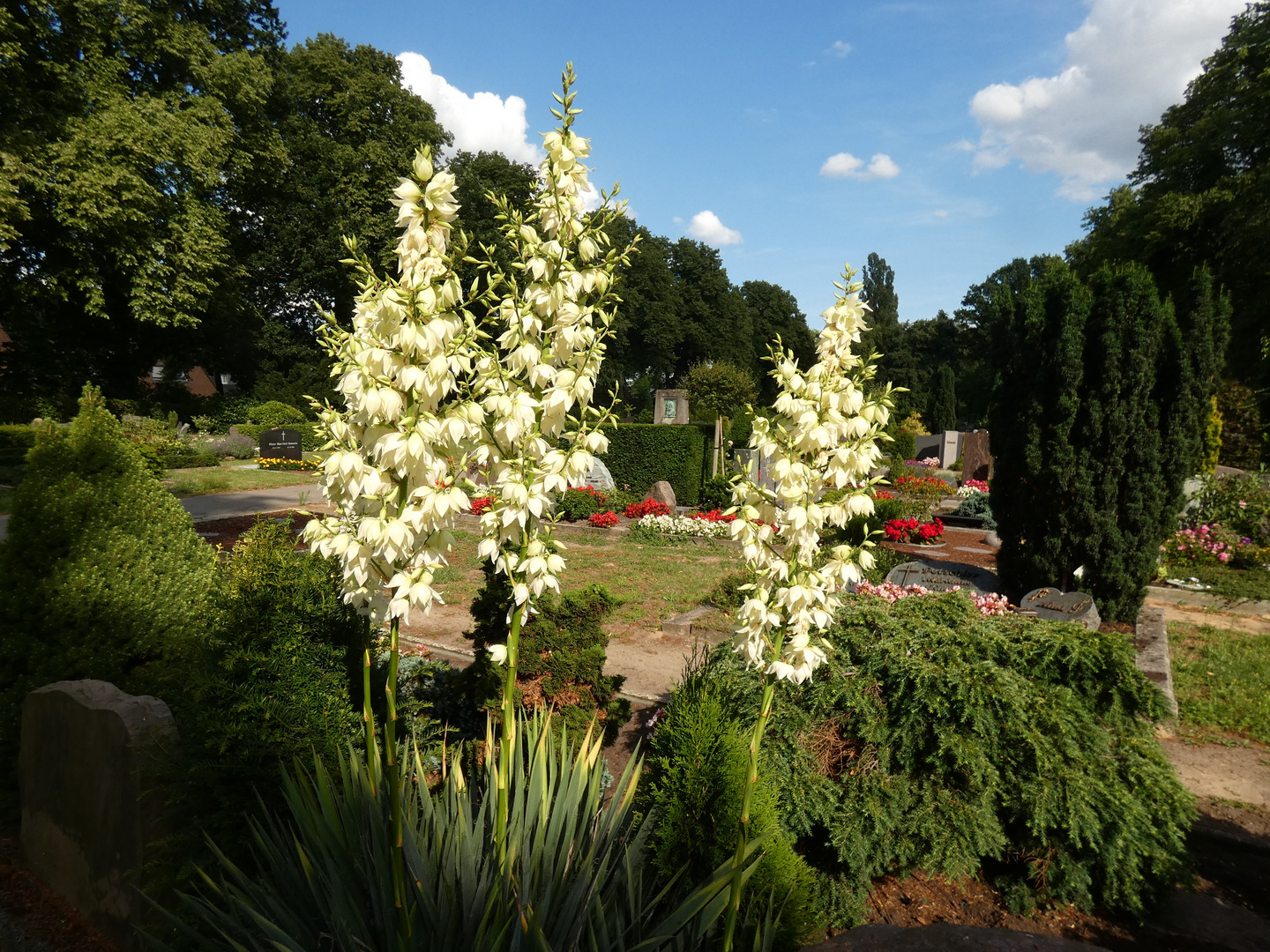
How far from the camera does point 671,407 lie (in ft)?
65.8

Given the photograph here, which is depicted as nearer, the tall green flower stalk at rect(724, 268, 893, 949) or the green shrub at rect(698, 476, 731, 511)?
the tall green flower stalk at rect(724, 268, 893, 949)

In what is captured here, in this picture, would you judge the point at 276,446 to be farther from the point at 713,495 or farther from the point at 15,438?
the point at 713,495

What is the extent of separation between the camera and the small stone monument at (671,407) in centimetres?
1975

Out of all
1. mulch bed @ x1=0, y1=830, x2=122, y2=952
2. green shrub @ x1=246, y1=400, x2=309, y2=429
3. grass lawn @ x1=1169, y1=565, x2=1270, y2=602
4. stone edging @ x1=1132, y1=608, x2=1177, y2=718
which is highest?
green shrub @ x1=246, y1=400, x2=309, y2=429

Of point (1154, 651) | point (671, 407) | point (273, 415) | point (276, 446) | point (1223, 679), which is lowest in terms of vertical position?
point (1223, 679)

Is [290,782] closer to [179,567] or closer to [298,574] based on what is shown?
[298,574]

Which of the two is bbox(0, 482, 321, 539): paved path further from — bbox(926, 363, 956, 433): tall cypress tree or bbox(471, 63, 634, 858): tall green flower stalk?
bbox(926, 363, 956, 433): tall cypress tree

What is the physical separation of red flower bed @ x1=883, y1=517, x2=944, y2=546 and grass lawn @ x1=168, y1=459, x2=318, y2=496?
12.1 metres

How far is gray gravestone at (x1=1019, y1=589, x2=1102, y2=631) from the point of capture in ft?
20.2

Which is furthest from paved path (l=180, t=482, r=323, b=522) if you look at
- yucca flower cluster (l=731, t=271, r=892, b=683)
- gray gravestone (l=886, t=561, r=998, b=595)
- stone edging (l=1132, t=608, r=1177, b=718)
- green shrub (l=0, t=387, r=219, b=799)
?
stone edging (l=1132, t=608, r=1177, b=718)

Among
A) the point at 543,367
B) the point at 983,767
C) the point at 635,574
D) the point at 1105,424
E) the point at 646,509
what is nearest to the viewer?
the point at 543,367

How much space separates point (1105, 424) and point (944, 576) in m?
2.41

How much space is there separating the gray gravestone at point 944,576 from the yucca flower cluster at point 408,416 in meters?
6.60

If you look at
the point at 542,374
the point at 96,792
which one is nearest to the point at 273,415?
the point at 96,792
